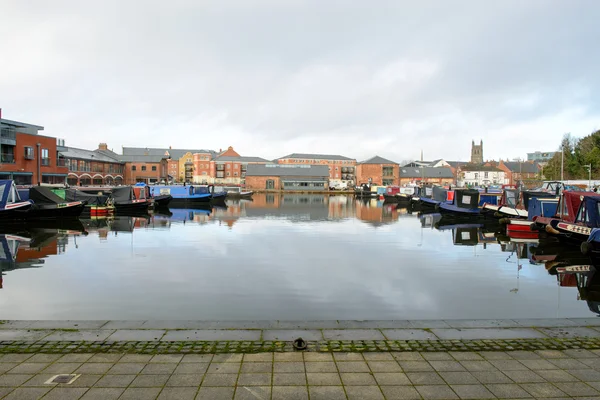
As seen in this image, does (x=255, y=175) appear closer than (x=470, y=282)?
No

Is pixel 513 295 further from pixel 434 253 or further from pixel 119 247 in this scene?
pixel 119 247

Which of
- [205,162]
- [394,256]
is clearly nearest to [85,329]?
[394,256]

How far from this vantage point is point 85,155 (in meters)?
67.9

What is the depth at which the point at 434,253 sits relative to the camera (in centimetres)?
1545

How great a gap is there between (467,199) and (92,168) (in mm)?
60361

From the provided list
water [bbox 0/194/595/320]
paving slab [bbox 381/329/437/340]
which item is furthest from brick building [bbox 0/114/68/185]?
paving slab [bbox 381/329/437/340]

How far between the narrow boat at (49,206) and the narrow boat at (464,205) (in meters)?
30.1

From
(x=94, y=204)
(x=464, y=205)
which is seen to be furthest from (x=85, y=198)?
(x=464, y=205)

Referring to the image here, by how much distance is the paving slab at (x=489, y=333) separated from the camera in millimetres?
5273

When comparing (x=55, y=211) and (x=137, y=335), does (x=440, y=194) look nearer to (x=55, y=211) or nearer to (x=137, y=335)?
(x=55, y=211)

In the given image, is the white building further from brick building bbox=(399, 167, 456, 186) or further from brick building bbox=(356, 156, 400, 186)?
brick building bbox=(356, 156, 400, 186)

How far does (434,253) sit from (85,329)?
12823 millimetres

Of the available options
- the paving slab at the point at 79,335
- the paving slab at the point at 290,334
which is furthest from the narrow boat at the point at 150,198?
the paving slab at the point at 290,334

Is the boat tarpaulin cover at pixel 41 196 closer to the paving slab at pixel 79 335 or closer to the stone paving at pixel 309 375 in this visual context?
the paving slab at pixel 79 335
